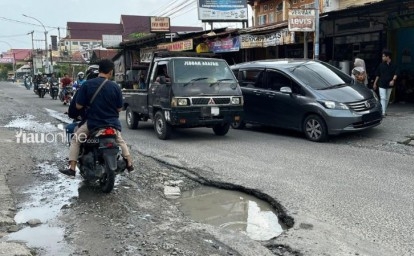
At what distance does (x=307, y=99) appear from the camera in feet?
30.5

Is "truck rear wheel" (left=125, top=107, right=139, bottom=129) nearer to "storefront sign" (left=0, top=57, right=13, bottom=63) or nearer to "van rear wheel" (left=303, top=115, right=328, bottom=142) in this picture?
"van rear wheel" (left=303, top=115, right=328, bottom=142)

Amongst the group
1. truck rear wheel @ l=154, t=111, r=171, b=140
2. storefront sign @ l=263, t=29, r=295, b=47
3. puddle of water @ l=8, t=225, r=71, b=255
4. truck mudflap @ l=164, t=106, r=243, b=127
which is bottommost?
puddle of water @ l=8, t=225, r=71, b=255

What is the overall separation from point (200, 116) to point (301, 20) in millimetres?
4595

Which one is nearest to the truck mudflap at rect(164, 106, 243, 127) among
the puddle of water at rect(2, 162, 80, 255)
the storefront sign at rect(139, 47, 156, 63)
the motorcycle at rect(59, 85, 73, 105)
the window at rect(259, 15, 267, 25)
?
the puddle of water at rect(2, 162, 80, 255)

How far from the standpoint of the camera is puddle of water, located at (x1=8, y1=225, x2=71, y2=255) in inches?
154

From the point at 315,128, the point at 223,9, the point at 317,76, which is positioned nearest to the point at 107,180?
the point at 315,128

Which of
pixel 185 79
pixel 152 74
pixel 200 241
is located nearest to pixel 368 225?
pixel 200 241

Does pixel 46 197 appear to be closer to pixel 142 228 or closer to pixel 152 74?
pixel 142 228

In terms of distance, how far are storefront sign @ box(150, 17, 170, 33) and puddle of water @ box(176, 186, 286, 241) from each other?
19.8 metres

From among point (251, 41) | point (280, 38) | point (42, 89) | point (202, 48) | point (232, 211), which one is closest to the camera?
point (232, 211)

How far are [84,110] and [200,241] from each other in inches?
107

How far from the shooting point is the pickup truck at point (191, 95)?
30.0 ft

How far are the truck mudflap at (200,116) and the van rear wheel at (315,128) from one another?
1626 millimetres

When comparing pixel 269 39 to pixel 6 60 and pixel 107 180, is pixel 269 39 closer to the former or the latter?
pixel 107 180
